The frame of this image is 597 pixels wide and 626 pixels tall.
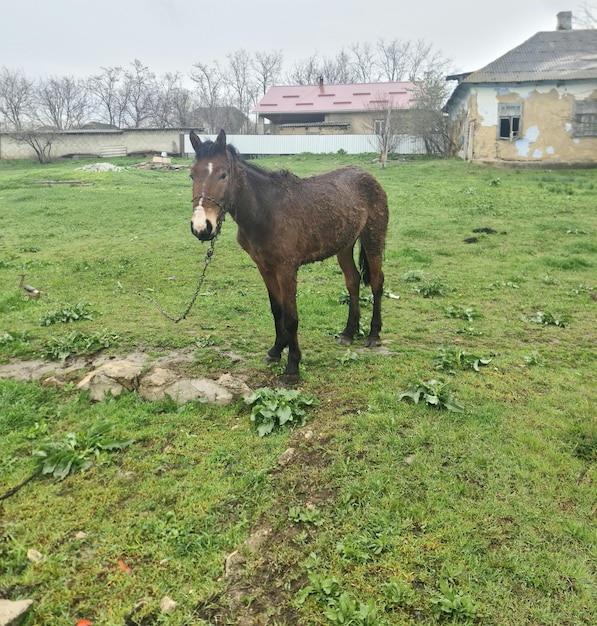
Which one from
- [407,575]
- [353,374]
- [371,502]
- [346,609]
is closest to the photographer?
[346,609]

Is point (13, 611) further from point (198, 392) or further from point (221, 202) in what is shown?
point (221, 202)

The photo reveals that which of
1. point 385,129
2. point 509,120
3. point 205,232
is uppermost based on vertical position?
point 385,129

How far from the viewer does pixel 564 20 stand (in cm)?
2620

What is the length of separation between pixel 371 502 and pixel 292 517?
548 mm

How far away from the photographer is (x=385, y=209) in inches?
244

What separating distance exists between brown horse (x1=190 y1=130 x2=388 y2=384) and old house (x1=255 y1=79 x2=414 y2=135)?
32.3m

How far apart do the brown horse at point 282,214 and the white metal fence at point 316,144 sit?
25.7 meters

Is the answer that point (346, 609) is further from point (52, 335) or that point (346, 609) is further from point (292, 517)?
point (52, 335)

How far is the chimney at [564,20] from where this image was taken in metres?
26.0

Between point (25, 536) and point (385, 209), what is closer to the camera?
point (25, 536)

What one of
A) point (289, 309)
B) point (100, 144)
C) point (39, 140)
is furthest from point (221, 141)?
point (39, 140)

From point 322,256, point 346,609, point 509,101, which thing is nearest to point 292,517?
point 346,609

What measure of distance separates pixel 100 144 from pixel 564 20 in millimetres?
32233

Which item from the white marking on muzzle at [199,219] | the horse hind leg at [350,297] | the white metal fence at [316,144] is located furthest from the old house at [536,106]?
the white marking on muzzle at [199,219]
